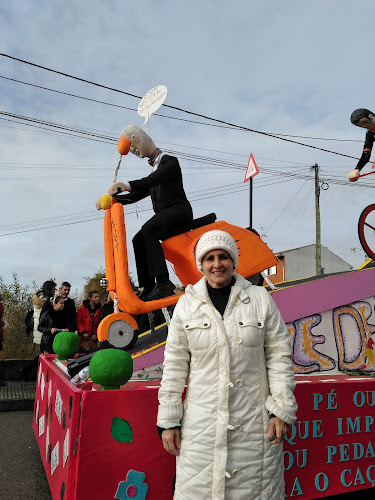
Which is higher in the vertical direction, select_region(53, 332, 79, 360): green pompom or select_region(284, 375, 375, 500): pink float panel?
select_region(53, 332, 79, 360): green pompom

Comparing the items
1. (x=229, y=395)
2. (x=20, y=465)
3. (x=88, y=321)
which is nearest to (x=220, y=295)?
(x=229, y=395)

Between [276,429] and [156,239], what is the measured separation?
226 cm

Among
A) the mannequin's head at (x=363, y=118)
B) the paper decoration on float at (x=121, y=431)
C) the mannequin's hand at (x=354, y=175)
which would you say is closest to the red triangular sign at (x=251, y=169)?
the mannequin's hand at (x=354, y=175)

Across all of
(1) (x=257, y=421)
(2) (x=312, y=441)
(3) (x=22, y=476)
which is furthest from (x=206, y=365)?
(3) (x=22, y=476)

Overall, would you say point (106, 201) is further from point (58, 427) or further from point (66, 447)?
point (66, 447)

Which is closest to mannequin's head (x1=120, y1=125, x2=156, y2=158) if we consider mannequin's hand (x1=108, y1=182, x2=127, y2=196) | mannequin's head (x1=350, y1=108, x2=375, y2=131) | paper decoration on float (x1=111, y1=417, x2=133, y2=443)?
mannequin's hand (x1=108, y1=182, x2=127, y2=196)

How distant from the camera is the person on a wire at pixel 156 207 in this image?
3895mm

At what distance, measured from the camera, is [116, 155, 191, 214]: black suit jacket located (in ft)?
13.1

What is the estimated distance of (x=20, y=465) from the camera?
157 inches

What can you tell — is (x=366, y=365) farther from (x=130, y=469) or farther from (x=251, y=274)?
(x=130, y=469)

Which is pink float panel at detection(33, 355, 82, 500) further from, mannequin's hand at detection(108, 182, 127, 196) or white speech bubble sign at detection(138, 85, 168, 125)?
white speech bubble sign at detection(138, 85, 168, 125)

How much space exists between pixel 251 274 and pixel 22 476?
253 cm

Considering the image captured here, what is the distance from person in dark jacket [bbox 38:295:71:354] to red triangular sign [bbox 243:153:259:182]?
339 cm

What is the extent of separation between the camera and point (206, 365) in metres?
2.03
